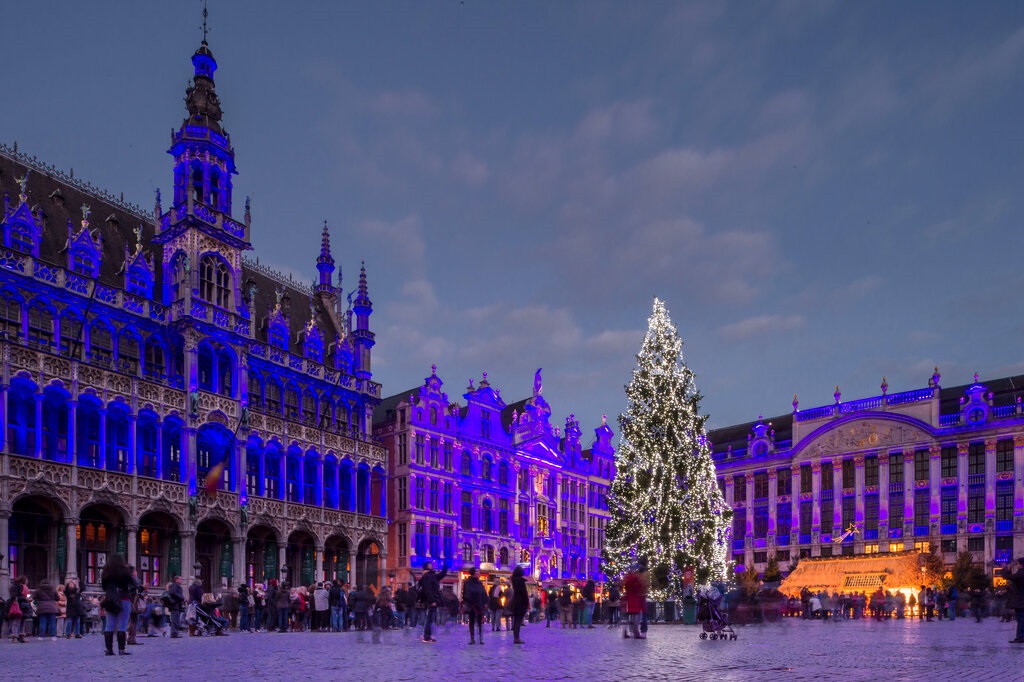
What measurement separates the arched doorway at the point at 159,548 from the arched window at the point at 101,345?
666 cm

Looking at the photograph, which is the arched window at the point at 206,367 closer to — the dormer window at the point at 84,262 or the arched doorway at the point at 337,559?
the dormer window at the point at 84,262

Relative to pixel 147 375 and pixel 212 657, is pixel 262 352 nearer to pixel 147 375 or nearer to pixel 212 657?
pixel 147 375

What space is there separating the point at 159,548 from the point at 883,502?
58.5 m

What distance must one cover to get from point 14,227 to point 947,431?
66.5m

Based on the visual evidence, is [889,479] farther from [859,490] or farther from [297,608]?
[297,608]

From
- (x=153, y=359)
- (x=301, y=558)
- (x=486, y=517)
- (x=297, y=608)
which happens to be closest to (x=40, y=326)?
(x=153, y=359)

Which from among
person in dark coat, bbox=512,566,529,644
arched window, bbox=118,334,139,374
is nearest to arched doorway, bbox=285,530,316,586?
arched window, bbox=118,334,139,374

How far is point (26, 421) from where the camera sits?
136ft

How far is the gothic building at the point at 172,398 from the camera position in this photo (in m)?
41.3

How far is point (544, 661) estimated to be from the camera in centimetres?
1683

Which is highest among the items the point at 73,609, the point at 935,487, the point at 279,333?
the point at 279,333

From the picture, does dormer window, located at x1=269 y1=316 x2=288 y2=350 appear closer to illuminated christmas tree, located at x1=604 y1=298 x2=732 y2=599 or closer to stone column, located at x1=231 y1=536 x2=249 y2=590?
stone column, located at x1=231 y1=536 x2=249 y2=590

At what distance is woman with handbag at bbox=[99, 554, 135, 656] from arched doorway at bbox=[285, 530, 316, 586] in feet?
116

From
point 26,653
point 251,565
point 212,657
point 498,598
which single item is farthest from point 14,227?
point 212,657
